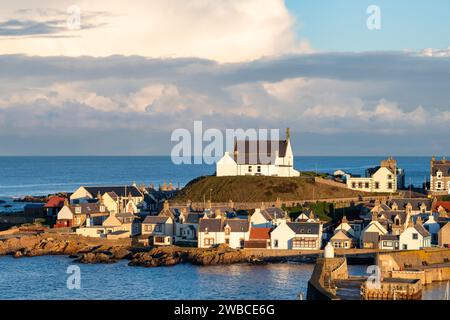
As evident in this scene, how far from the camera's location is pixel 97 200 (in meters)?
78.9

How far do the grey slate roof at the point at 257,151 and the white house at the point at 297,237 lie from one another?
95.3 feet

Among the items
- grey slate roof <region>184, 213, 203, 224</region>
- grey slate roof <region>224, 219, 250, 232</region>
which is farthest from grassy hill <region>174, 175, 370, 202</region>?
grey slate roof <region>224, 219, 250, 232</region>

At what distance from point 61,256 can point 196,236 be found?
1018cm

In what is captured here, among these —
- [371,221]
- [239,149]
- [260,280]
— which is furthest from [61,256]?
[239,149]

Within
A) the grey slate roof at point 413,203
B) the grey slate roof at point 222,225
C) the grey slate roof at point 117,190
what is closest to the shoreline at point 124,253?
the grey slate roof at point 222,225

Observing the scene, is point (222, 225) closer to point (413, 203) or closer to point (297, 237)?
point (297, 237)

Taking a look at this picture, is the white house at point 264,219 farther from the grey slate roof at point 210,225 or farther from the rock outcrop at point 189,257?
the rock outcrop at point 189,257

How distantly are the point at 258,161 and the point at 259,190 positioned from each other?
9.53 meters

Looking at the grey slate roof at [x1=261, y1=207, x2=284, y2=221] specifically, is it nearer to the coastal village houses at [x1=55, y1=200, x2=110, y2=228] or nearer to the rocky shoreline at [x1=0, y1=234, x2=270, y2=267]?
the rocky shoreline at [x1=0, y1=234, x2=270, y2=267]

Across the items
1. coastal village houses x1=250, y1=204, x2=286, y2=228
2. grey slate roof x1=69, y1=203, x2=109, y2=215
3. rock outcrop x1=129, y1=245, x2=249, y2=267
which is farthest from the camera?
grey slate roof x1=69, y1=203, x2=109, y2=215

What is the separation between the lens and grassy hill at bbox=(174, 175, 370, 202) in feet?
262

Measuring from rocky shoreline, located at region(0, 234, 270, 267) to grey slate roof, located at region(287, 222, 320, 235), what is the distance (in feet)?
13.3

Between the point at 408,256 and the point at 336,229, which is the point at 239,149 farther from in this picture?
the point at 408,256

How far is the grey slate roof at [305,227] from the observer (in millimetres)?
61000
